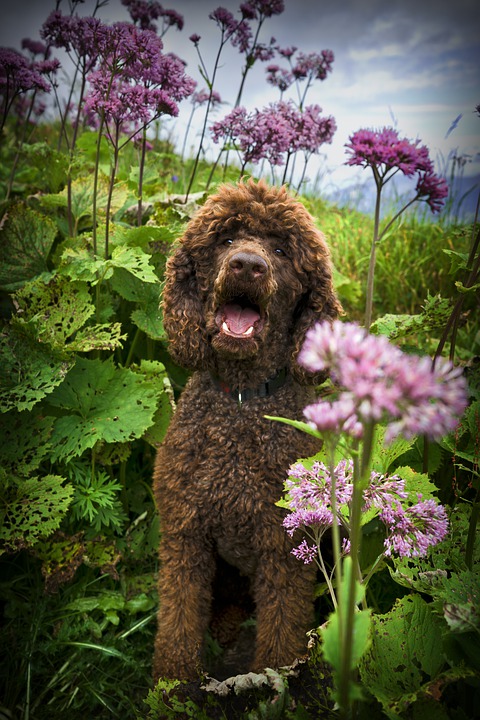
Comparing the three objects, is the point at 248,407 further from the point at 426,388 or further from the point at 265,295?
the point at 426,388

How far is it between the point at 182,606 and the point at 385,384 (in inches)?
49.7

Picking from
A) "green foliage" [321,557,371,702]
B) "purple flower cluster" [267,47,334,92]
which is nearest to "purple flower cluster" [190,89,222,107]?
"purple flower cluster" [267,47,334,92]

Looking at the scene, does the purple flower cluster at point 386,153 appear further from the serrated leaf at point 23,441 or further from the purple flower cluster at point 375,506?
the serrated leaf at point 23,441

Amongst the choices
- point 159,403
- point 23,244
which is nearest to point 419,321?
point 159,403

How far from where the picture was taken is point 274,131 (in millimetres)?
2105

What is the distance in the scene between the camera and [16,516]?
171cm

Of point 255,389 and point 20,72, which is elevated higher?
point 20,72

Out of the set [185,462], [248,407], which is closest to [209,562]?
[185,462]

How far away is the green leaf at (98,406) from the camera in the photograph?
180 centimetres

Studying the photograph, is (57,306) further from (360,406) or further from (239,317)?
(360,406)

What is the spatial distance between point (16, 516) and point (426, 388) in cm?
152

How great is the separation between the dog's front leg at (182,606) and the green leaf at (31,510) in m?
0.36

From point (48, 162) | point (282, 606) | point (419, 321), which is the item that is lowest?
point (282, 606)

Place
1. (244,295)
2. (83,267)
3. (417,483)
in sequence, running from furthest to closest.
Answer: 1. (83,267)
2. (244,295)
3. (417,483)
